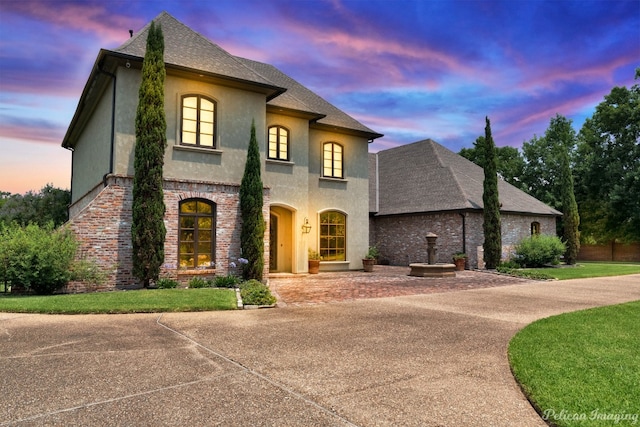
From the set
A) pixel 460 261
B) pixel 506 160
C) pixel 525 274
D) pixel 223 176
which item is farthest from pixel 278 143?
pixel 506 160

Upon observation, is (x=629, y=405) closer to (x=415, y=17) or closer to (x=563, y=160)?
(x=415, y=17)

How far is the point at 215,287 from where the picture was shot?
465 inches

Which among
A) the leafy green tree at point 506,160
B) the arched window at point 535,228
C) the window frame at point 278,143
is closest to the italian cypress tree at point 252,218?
the window frame at point 278,143

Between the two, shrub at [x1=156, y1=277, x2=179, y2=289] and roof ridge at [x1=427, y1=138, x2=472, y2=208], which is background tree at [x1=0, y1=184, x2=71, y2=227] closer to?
shrub at [x1=156, y1=277, x2=179, y2=289]

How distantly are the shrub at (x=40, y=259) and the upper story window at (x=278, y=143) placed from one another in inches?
316

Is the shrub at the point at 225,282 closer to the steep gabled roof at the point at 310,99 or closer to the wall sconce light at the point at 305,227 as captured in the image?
the wall sconce light at the point at 305,227

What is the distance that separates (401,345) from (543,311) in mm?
4864

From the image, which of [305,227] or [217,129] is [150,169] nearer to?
[217,129]

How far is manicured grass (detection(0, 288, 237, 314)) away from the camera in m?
7.95

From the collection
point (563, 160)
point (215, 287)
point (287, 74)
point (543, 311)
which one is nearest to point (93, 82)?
point (215, 287)

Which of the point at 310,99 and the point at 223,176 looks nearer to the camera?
the point at 223,176

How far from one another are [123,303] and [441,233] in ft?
55.7

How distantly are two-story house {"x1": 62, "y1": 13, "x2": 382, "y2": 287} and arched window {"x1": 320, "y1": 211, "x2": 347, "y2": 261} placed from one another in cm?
5

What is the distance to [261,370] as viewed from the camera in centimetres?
452
